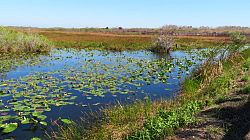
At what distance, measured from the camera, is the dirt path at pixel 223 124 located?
24.0ft

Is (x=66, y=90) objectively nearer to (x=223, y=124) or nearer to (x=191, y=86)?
(x=191, y=86)

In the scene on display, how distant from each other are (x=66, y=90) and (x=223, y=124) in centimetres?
935

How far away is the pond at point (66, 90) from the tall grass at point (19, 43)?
7.99 meters

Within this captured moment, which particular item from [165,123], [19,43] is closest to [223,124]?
[165,123]

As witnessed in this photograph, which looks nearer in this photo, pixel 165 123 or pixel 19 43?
pixel 165 123

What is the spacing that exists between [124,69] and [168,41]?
682 inches

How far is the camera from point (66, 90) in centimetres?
1553

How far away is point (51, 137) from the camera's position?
9.29 meters

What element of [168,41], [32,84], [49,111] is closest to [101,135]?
[49,111]

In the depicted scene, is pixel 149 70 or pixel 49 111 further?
pixel 149 70

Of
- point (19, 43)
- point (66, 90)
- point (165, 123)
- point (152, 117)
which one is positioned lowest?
point (66, 90)

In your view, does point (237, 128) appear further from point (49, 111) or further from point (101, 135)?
point (49, 111)

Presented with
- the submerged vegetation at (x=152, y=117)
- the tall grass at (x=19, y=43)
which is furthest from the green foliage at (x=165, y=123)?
the tall grass at (x=19, y=43)

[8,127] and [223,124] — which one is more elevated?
[223,124]
